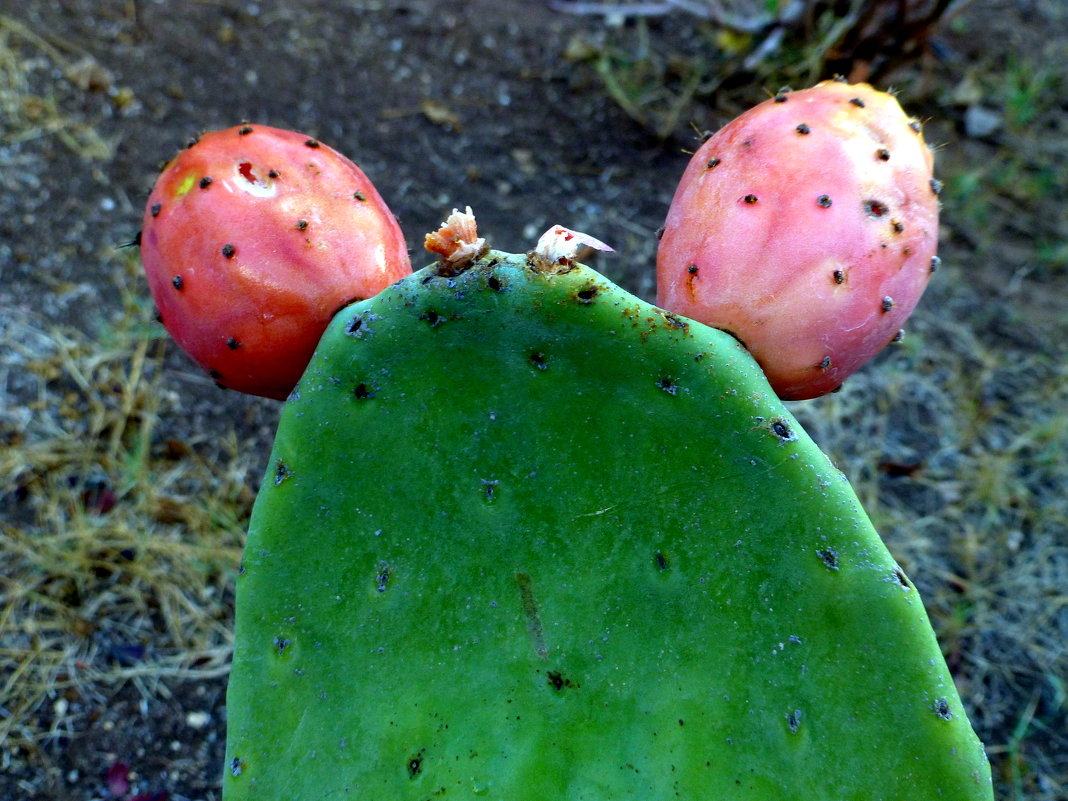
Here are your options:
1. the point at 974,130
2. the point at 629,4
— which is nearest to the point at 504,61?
the point at 629,4

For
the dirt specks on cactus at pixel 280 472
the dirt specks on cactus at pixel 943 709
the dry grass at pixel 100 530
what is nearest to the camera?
the dirt specks on cactus at pixel 943 709

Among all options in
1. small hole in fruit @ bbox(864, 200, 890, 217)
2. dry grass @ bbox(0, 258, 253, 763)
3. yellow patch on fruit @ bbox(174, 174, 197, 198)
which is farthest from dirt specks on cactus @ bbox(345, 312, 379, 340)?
dry grass @ bbox(0, 258, 253, 763)

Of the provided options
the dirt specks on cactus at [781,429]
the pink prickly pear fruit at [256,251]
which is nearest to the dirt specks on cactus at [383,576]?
the pink prickly pear fruit at [256,251]

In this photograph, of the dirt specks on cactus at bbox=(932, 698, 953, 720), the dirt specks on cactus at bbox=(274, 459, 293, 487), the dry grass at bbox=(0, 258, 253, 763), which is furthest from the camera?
the dry grass at bbox=(0, 258, 253, 763)

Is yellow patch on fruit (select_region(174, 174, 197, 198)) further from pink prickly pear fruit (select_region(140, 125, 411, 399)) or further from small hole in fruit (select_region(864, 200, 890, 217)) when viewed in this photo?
small hole in fruit (select_region(864, 200, 890, 217))

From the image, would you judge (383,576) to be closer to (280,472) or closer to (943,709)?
(280,472)

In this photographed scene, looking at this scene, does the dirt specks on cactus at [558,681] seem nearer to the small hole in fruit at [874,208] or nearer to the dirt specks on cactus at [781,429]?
the dirt specks on cactus at [781,429]

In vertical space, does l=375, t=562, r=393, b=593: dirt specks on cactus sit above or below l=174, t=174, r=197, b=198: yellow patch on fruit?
below
